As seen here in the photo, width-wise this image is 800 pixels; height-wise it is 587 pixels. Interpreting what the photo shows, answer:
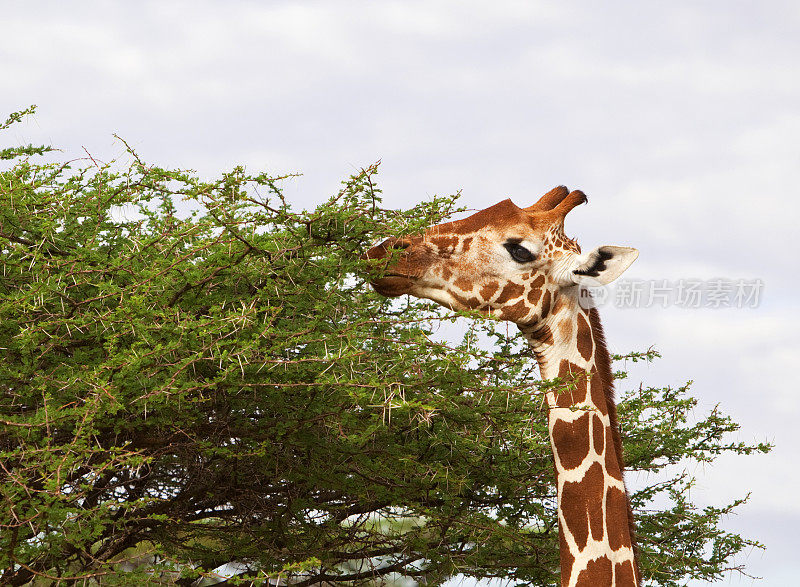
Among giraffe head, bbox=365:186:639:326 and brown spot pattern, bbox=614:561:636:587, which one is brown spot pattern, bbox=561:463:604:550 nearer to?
brown spot pattern, bbox=614:561:636:587

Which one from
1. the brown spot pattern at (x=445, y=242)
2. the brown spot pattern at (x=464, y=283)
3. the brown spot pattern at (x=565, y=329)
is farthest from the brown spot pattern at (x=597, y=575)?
the brown spot pattern at (x=445, y=242)

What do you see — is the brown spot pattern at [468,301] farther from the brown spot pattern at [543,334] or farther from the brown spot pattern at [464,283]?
the brown spot pattern at [543,334]

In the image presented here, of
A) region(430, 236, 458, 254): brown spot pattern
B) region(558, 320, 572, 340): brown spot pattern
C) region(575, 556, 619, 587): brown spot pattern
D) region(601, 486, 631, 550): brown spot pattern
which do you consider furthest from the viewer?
region(430, 236, 458, 254): brown spot pattern

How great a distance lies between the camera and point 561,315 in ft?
19.8

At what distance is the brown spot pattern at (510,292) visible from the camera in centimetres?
603

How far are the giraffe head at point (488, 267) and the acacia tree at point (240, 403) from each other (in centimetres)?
23

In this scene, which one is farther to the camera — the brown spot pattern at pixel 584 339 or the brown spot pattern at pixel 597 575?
the brown spot pattern at pixel 584 339

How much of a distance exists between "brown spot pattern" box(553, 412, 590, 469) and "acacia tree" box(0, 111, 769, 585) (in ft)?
1.23

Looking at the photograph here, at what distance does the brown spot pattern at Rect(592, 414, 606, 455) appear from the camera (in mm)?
5852

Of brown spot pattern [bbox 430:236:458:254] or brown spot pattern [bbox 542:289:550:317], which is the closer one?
brown spot pattern [bbox 542:289:550:317]

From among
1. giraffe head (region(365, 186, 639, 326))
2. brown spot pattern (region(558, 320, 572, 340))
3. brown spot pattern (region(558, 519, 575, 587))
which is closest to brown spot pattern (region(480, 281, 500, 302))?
giraffe head (region(365, 186, 639, 326))

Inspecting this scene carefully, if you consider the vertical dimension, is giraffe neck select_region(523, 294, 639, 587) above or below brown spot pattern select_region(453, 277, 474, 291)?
below

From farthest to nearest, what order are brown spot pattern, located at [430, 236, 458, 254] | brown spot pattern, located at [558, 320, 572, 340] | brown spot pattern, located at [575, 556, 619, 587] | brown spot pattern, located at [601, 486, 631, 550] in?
brown spot pattern, located at [430, 236, 458, 254] → brown spot pattern, located at [558, 320, 572, 340] → brown spot pattern, located at [601, 486, 631, 550] → brown spot pattern, located at [575, 556, 619, 587]

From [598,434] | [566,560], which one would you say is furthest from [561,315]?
[566,560]
